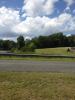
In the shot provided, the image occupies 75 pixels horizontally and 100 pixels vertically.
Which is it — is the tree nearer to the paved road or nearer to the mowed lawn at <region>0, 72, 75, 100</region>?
the paved road

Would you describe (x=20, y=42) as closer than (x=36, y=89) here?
No

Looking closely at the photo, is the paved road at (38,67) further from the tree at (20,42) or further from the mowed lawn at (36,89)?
the tree at (20,42)

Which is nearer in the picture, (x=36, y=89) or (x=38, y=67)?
(x=36, y=89)

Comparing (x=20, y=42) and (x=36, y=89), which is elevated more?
(x=20, y=42)

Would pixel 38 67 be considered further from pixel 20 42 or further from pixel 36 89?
pixel 20 42

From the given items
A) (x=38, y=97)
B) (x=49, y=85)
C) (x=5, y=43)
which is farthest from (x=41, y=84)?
(x=5, y=43)

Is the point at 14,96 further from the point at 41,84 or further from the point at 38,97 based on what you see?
the point at 41,84

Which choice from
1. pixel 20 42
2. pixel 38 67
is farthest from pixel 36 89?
pixel 20 42

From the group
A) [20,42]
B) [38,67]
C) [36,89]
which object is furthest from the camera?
[20,42]

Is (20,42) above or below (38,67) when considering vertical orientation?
above

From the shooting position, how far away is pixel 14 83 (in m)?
9.27


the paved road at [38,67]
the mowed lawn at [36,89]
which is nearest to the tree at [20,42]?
the paved road at [38,67]

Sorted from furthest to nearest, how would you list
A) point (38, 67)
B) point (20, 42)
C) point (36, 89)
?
point (20, 42) → point (38, 67) → point (36, 89)

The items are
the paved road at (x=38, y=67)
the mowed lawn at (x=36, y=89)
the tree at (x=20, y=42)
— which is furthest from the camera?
the tree at (x=20, y=42)
